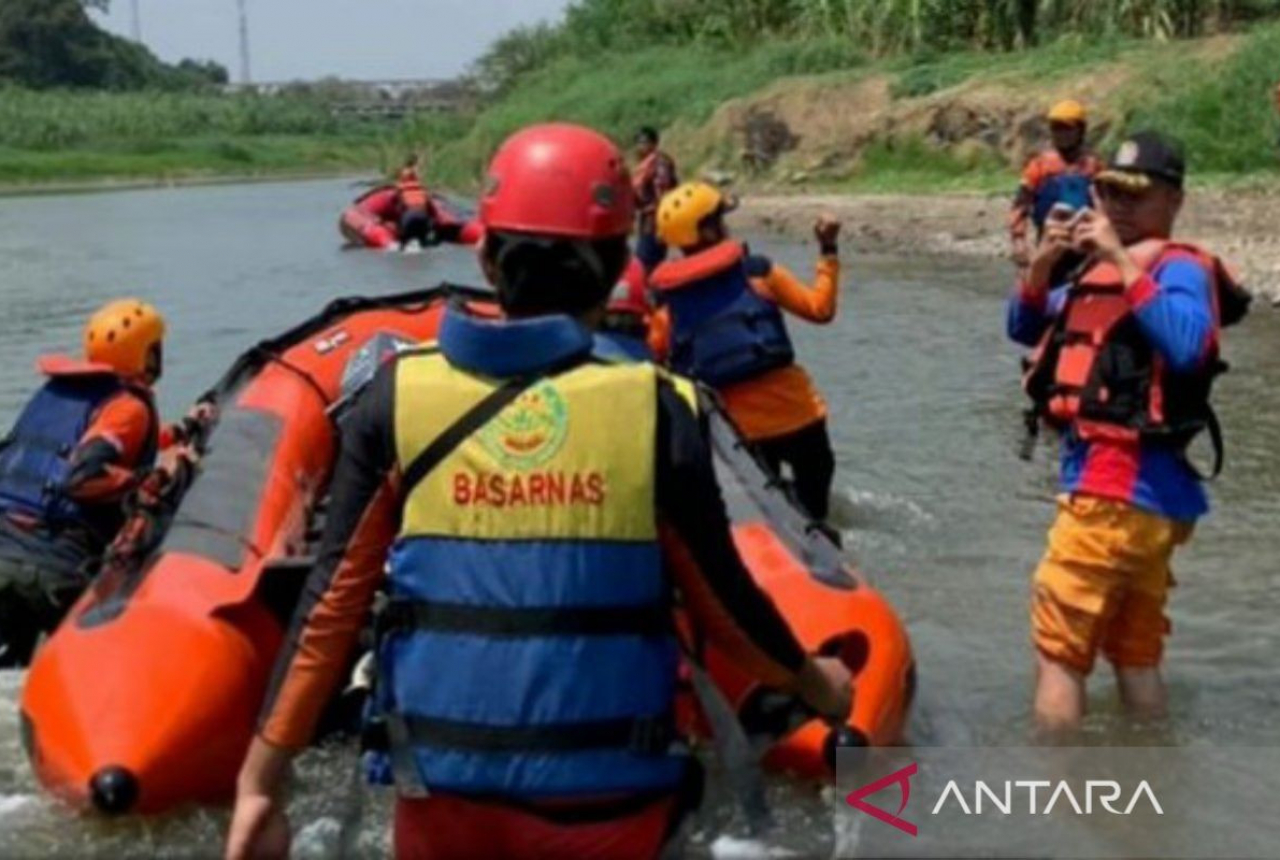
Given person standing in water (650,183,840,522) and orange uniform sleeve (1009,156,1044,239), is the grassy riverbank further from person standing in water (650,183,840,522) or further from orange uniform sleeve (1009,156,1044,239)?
person standing in water (650,183,840,522)

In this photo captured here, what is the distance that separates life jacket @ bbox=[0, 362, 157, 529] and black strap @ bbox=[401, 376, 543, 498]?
12.3 feet

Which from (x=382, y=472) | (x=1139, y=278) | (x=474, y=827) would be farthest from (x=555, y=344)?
(x=1139, y=278)

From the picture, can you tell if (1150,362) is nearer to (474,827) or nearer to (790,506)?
(790,506)

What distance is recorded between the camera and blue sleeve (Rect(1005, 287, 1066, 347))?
5223 millimetres

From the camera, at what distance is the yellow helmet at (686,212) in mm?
7180

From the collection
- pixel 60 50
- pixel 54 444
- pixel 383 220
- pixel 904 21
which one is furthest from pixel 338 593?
pixel 60 50

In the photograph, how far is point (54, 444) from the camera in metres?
6.39

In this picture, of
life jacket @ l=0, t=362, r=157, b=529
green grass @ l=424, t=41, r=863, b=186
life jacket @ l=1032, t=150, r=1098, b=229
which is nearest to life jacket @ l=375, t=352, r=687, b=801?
life jacket @ l=0, t=362, r=157, b=529

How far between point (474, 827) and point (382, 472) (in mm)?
490

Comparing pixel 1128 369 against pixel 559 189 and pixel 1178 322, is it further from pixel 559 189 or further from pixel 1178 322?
pixel 559 189

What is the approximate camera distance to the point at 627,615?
285 centimetres

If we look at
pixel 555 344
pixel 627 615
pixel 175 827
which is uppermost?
pixel 555 344

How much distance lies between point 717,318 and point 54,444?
7.37 feet

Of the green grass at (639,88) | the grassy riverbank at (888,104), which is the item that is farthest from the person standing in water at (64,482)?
the green grass at (639,88)
